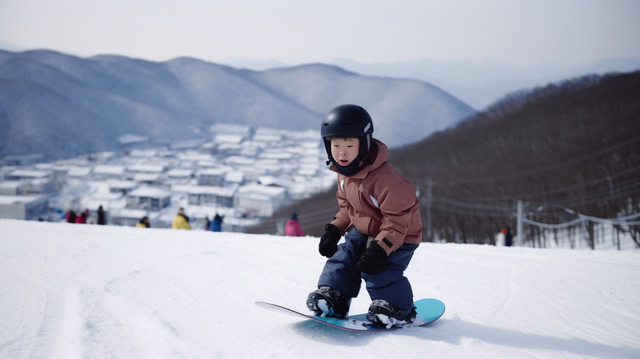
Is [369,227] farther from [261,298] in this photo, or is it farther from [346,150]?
[261,298]

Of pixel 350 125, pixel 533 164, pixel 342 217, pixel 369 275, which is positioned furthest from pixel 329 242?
pixel 533 164

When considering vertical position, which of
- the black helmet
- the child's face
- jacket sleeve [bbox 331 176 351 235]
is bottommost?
jacket sleeve [bbox 331 176 351 235]

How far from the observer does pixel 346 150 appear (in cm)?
201

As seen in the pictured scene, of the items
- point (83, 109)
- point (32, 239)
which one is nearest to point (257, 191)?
point (32, 239)

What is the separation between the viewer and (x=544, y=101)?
5975 cm

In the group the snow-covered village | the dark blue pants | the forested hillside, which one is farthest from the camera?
the snow-covered village

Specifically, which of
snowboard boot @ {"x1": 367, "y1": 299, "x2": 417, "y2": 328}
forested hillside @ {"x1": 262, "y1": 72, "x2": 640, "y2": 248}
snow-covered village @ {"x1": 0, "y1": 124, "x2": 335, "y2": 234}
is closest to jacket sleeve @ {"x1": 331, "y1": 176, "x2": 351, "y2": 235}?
snowboard boot @ {"x1": 367, "y1": 299, "x2": 417, "y2": 328}

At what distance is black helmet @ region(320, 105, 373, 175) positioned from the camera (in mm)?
2000

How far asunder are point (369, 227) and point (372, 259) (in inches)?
8.3

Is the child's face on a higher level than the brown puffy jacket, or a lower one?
higher

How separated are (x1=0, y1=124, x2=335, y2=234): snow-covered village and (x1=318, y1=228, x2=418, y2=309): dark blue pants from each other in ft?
78.8

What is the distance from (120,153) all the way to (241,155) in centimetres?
1388

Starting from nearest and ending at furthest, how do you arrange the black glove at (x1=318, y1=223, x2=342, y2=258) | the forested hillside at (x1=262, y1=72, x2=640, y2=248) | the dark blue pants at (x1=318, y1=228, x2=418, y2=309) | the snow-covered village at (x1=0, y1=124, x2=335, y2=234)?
1. the dark blue pants at (x1=318, y1=228, x2=418, y2=309)
2. the black glove at (x1=318, y1=223, x2=342, y2=258)
3. the forested hillside at (x1=262, y1=72, x2=640, y2=248)
4. the snow-covered village at (x1=0, y1=124, x2=335, y2=234)

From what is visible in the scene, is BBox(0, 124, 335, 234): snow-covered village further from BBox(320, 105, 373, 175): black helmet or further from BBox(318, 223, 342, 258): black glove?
BBox(320, 105, 373, 175): black helmet
